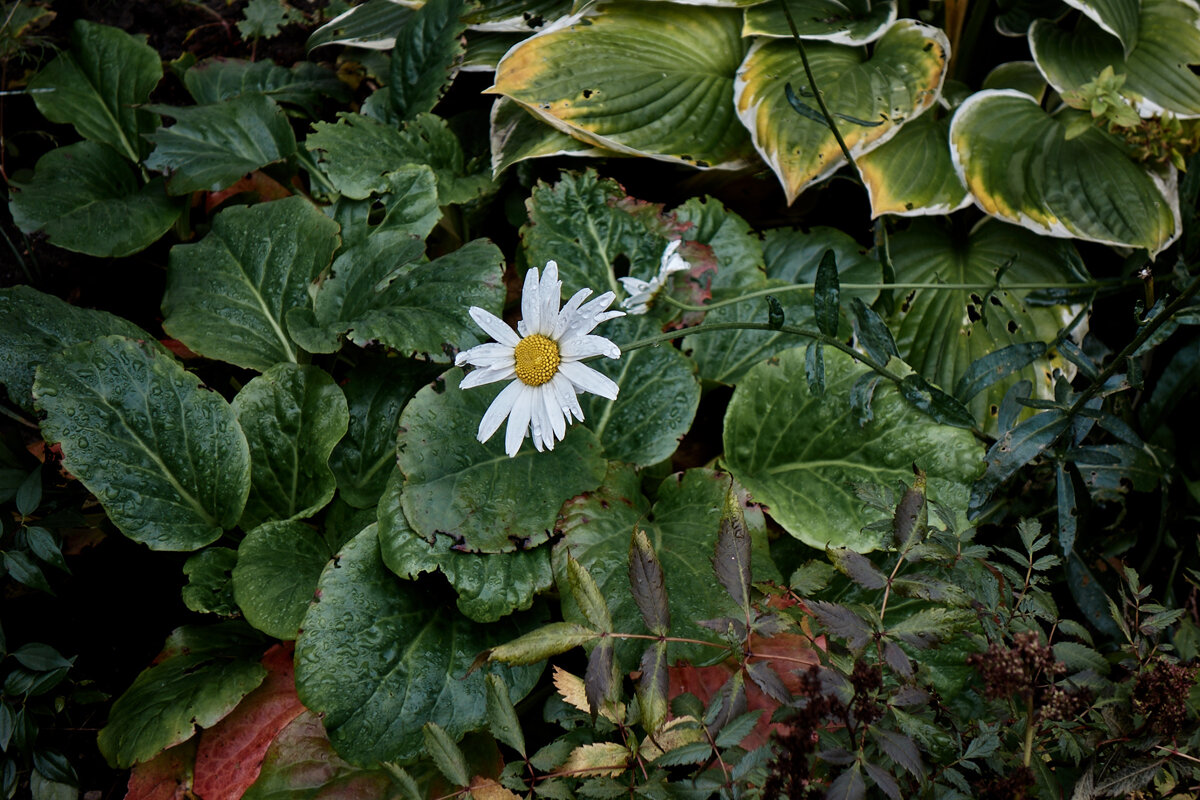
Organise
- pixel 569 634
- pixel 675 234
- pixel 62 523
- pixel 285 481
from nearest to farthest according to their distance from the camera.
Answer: pixel 569 634, pixel 62 523, pixel 285 481, pixel 675 234

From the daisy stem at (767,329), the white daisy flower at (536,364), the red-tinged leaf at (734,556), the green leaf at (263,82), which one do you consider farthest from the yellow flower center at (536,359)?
the green leaf at (263,82)

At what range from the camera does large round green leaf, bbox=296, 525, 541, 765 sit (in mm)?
1145

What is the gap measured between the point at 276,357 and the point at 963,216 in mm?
1420

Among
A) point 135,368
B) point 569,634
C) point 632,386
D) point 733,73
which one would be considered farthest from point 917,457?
point 135,368

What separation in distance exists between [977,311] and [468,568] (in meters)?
1.10

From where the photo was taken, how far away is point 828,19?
176 cm

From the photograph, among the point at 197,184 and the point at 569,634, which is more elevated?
the point at 197,184

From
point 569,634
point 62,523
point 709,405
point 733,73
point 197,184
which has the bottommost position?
point 709,405

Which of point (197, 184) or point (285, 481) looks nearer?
point (285, 481)

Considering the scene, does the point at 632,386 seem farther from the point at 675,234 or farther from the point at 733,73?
the point at 733,73

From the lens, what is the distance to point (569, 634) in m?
0.92

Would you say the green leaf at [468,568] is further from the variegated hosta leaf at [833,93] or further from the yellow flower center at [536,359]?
the variegated hosta leaf at [833,93]

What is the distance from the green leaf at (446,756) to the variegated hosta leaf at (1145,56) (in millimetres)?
1576

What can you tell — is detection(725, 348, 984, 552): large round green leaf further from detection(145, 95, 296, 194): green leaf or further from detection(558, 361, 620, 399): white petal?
detection(145, 95, 296, 194): green leaf
